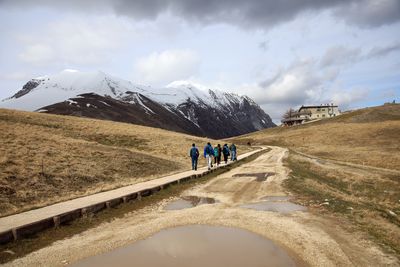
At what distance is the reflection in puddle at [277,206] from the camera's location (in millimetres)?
14102

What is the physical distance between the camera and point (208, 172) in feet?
95.5

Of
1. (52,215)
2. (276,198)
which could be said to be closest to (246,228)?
(276,198)

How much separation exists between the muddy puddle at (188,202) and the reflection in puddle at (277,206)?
1.94 m

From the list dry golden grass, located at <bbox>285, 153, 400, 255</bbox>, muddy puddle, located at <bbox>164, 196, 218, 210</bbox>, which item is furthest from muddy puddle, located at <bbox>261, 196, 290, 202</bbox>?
muddy puddle, located at <bbox>164, 196, 218, 210</bbox>

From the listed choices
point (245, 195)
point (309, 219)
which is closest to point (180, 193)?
point (245, 195)

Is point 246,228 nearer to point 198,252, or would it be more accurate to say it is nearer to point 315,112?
point 198,252

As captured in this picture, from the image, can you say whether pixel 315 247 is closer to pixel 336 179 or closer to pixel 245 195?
pixel 245 195

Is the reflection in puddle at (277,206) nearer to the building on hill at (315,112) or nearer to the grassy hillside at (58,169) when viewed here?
the grassy hillside at (58,169)

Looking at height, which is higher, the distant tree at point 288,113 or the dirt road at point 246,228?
the distant tree at point 288,113

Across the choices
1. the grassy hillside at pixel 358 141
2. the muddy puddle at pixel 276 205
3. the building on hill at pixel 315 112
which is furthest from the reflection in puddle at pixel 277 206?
the building on hill at pixel 315 112

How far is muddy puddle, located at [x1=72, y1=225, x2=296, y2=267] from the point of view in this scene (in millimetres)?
8398

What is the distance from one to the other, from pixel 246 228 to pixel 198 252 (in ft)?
8.51

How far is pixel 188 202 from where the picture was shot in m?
16.4

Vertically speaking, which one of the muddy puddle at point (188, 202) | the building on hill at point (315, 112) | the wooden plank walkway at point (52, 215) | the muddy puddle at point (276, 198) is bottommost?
the muddy puddle at point (276, 198)
